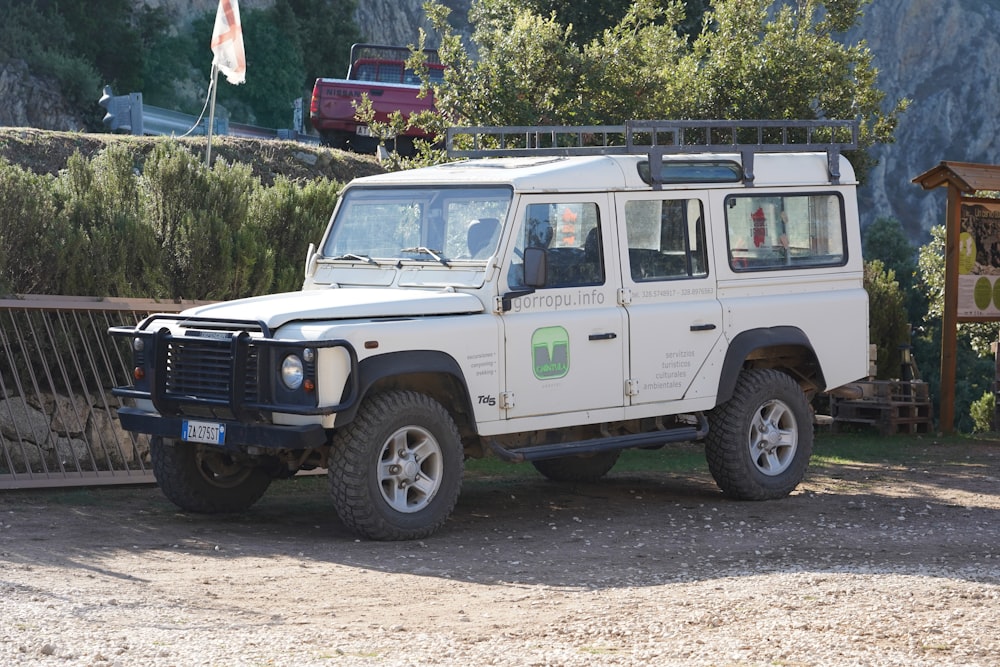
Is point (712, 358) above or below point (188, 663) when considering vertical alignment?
above

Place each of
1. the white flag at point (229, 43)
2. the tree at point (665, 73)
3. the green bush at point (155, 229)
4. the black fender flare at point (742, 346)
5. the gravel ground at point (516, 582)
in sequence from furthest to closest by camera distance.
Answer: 1. the white flag at point (229, 43)
2. the tree at point (665, 73)
3. the green bush at point (155, 229)
4. the black fender flare at point (742, 346)
5. the gravel ground at point (516, 582)

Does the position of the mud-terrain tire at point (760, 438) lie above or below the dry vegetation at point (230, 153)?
below

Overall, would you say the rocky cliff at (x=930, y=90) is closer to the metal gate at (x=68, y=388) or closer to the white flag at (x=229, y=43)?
the white flag at (x=229, y=43)

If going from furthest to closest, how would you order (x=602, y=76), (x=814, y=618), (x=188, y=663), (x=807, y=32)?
(x=807, y=32)
(x=602, y=76)
(x=814, y=618)
(x=188, y=663)

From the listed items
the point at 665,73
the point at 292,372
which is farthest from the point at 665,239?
the point at 665,73

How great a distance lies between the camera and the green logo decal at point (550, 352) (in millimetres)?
8516

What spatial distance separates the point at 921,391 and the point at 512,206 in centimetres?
1022

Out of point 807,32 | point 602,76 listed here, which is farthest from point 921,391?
point 602,76

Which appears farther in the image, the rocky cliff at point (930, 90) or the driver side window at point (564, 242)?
the rocky cliff at point (930, 90)

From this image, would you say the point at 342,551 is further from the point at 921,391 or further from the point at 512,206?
the point at 921,391

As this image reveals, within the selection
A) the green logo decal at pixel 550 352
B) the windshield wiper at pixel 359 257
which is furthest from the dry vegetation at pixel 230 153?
the green logo decal at pixel 550 352

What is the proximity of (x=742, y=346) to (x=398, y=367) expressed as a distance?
286cm

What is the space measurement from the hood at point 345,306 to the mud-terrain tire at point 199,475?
99 cm

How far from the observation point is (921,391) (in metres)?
17.2
